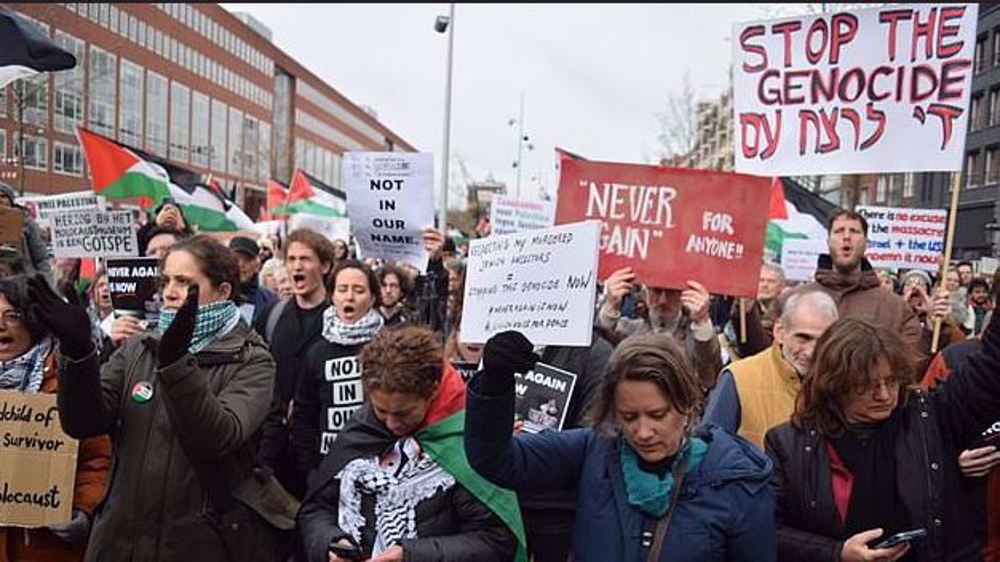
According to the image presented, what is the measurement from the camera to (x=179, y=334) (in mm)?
2754

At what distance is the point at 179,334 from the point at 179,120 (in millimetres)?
67931

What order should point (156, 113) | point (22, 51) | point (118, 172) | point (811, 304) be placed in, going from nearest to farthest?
point (811, 304) < point (22, 51) < point (118, 172) < point (156, 113)

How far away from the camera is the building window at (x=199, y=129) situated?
68.2 metres

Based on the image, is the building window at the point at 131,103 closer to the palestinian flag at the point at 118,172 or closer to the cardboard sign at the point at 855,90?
the palestinian flag at the point at 118,172

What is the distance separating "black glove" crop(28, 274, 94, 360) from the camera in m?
2.69

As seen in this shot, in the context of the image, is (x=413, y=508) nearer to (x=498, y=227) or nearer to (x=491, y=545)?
(x=491, y=545)

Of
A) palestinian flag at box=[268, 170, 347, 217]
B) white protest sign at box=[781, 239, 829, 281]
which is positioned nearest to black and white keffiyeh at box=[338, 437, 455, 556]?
white protest sign at box=[781, 239, 829, 281]

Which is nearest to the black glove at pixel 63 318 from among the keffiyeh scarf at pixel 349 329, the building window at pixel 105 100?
the keffiyeh scarf at pixel 349 329

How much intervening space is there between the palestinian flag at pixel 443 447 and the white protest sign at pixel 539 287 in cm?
32

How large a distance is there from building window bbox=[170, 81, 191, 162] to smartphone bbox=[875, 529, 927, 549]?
6671 centimetres

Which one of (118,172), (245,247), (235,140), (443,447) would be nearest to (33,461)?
(443,447)

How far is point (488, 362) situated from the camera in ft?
7.52

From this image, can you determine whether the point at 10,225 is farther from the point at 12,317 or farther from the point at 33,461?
the point at 33,461

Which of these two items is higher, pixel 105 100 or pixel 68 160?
pixel 105 100
